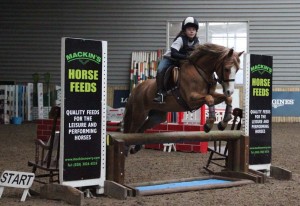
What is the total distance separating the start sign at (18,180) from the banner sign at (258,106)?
11.5 ft

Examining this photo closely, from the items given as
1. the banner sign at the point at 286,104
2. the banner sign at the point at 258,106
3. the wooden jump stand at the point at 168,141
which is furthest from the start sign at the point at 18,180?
the banner sign at the point at 286,104

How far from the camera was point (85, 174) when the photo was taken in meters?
6.57

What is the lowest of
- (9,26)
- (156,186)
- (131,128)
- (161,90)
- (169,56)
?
(156,186)

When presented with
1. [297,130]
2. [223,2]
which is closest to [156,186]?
[297,130]

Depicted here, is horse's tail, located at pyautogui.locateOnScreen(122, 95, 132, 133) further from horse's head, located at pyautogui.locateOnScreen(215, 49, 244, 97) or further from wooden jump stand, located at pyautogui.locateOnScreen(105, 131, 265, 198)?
horse's head, located at pyautogui.locateOnScreen(215, 49, 244, 97)

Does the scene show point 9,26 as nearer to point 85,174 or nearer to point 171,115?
point 171,115

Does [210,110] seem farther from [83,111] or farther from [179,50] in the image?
[83,111]

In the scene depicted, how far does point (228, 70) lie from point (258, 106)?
2.09 metres

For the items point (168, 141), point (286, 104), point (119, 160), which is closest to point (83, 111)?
point (119, 160)

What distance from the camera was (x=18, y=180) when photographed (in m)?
6.48

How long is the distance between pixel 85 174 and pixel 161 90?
1544 mm

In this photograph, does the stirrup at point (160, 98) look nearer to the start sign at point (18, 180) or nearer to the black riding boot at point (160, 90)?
the black riding boot at point (160, 90)

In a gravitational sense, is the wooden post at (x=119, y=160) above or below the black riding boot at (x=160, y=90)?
below

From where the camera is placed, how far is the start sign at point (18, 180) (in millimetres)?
6426
